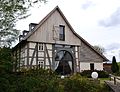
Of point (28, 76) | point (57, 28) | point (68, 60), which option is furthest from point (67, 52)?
point (28, 76)

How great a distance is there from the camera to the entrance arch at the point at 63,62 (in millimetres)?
31828

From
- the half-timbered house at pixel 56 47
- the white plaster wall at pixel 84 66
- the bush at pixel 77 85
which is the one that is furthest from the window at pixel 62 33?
the bush at pixel 77 85

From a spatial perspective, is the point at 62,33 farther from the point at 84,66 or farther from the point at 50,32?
the point at 84,66

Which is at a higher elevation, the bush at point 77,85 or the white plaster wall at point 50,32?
the white plaster wall at point 50,32

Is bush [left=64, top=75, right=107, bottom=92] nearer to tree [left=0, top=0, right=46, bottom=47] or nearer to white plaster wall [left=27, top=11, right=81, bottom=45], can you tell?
tree [left=0, top=0, right=46, bottom=47]

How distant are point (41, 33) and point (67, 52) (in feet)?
14.8

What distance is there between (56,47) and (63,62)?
226 cm

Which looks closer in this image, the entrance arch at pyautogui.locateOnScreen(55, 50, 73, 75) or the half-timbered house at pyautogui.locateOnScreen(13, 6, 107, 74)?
the half-timbered house at pyautogui.locateOnScreen(13, 6, 107, 74)

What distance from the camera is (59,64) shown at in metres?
32.2

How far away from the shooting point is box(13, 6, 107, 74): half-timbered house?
97.4 feet

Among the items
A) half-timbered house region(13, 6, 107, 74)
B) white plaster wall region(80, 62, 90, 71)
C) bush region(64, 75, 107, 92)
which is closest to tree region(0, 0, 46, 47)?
bush region(64, 75, 107, 92)

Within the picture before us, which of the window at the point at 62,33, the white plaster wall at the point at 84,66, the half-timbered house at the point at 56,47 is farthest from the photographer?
the white plaster wall at the point at 84,66

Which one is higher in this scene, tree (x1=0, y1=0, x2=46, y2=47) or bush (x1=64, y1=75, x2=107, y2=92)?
tree (x1=0, y1=0, x2=46, y2=47)

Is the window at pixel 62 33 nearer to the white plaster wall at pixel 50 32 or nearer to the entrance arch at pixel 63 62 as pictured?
the white plaster wall at pixel 50 32
